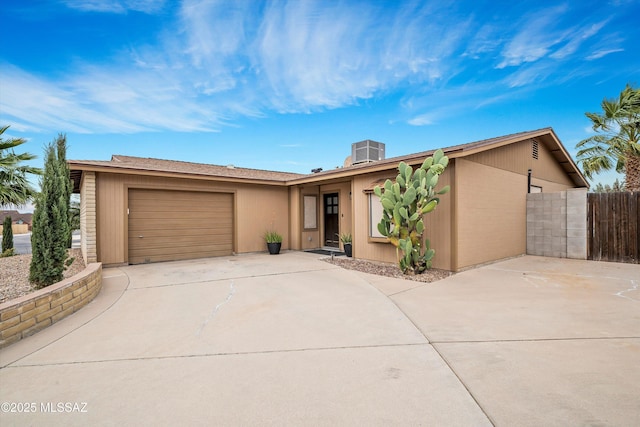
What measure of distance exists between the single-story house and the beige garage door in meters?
0.03

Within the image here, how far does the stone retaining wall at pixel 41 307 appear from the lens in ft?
9.69

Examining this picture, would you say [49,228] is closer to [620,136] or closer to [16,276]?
[16,276]

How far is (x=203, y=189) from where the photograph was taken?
29.1 feet

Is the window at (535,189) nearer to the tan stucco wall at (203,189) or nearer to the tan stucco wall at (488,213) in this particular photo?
the tan stucco wall at (488,213)

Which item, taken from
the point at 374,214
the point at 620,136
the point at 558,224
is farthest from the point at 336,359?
the point at 620,136

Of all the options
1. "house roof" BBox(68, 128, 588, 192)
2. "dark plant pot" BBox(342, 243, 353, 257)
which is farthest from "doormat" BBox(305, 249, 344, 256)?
"house roof" BBox(68, 128, 588, 192)

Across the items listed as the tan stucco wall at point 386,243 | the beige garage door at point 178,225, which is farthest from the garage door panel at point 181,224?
the tan stucco wall at point 386,243

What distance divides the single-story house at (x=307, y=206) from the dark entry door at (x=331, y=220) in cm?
4

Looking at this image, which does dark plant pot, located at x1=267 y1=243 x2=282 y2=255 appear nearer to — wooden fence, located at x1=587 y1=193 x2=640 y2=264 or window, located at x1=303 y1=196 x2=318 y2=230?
window, located at x1=303 y1=196 x2=318 y2=230

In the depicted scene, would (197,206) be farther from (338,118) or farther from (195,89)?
(338,118)

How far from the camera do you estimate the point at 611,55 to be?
10297 millimetres

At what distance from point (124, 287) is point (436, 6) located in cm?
973

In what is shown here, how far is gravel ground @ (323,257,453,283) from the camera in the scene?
6.02 meters

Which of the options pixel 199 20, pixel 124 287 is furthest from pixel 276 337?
pixel 199 20
